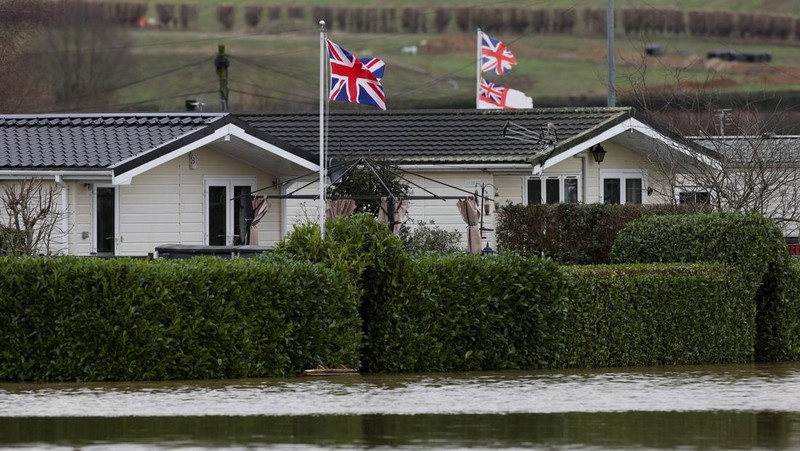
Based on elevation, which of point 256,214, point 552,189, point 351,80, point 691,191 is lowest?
point 256,214

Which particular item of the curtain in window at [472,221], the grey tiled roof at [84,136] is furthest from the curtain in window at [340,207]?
the grey tiled roof at [84,136]

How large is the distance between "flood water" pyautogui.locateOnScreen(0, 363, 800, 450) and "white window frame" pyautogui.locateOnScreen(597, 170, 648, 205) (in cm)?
1570

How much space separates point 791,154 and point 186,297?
18.9 m

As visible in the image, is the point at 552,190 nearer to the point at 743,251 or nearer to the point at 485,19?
the point at 743,251

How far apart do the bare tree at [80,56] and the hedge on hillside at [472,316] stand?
134 ft

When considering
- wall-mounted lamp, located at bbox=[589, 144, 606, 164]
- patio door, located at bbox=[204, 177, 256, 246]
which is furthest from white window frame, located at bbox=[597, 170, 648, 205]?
patio door, located at bbox=[204, 177, 256, 246]

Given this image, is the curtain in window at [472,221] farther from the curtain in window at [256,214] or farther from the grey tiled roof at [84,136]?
the grey tiled roof at [84,136]

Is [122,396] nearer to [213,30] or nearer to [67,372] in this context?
[67,372]

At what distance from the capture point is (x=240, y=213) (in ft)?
103

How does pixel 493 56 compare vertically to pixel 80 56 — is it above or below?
below

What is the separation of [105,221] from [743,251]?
13452 millimetres

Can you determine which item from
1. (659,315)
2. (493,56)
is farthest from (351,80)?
(493,56)

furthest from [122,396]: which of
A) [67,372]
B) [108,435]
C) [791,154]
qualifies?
[791,154]

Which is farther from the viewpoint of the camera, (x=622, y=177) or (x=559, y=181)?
(x=622, y=177)
